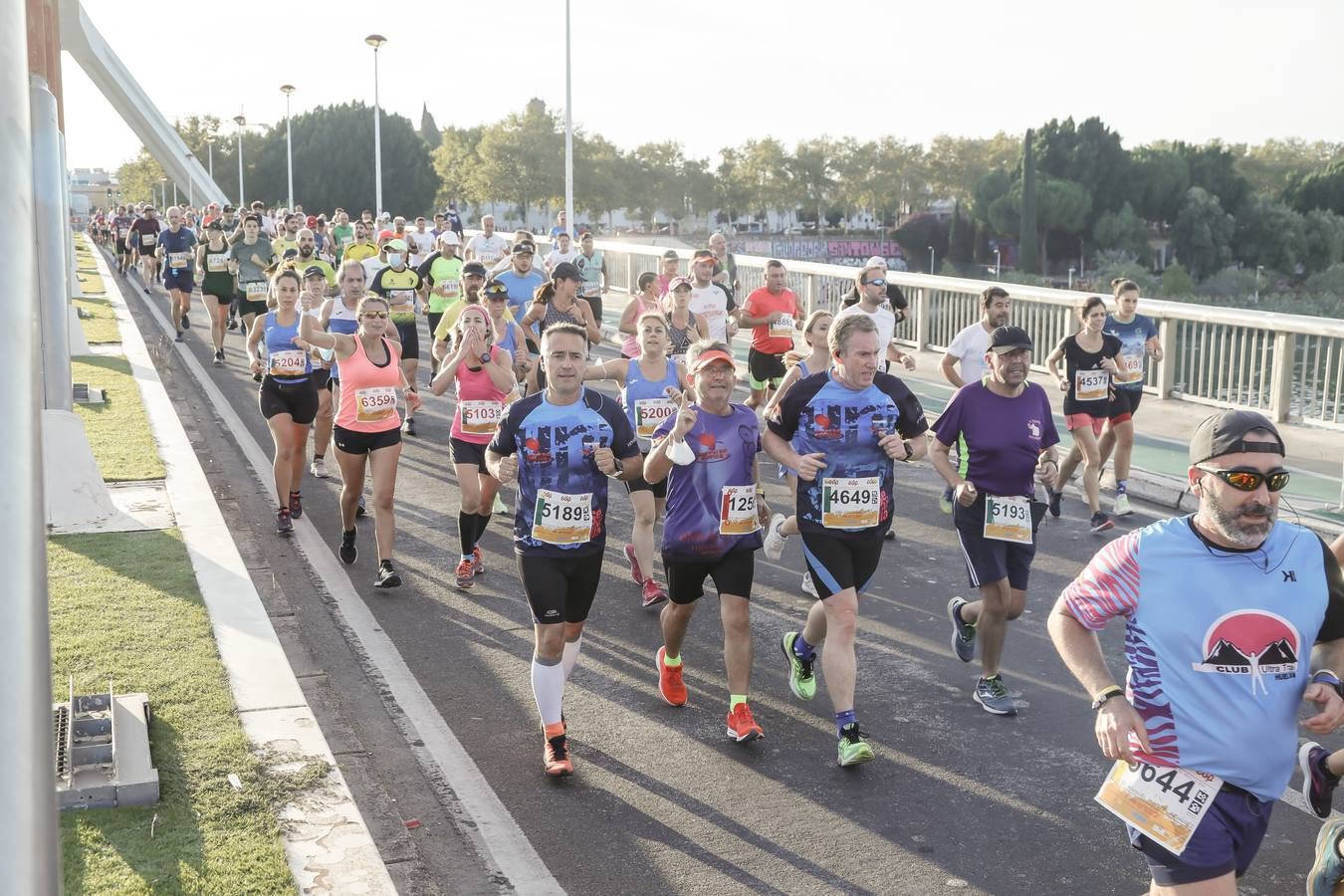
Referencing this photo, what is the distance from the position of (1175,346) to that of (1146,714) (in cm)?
1394

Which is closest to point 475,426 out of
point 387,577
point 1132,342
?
point 387,577

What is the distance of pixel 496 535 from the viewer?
11.3 m

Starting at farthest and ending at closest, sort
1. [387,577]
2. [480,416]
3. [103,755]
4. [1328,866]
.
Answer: [480,416] → [387,577] → [103,755] → [1328,866]

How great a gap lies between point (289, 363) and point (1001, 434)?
233 inches

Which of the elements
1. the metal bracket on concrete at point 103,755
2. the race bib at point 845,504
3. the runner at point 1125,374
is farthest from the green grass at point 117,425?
the runner at point 1125,374

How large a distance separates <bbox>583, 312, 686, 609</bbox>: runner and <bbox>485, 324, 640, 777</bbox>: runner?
7.58 feet

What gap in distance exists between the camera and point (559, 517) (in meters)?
6.55

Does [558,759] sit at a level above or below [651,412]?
below

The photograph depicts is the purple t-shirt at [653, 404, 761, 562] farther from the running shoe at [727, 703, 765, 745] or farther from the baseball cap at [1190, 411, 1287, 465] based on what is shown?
the baseball cap at [1190, 411, 1287, 465]

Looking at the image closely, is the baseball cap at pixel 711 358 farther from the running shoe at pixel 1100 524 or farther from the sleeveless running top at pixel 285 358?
the running shoe at pixel 1100 524

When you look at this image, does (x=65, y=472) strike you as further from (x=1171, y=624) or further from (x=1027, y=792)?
(x=1171, y=624)

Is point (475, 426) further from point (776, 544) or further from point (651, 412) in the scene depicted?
point (776, 544)

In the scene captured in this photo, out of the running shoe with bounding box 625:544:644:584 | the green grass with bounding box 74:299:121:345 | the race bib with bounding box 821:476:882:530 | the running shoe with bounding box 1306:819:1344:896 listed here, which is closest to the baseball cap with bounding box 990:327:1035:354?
the race bib with bounding box 821:476:882:530

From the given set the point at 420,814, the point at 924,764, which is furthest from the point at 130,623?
the point at 924,764
